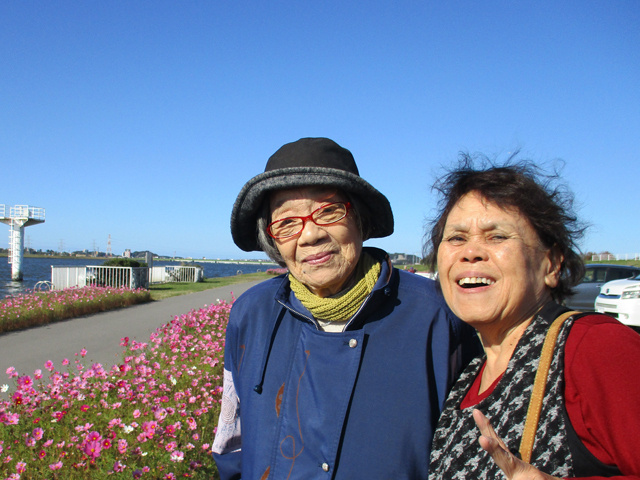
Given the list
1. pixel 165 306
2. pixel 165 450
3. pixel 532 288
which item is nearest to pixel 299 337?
pixel 532 288

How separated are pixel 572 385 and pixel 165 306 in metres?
12.6

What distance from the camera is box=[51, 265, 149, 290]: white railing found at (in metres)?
18.5

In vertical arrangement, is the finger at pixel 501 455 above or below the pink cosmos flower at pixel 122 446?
above

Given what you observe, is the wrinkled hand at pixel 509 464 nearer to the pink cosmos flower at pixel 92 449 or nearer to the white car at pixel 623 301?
the pink cosmos flower at pixel 92 449

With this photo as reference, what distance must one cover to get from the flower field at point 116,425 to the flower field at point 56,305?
5.86 m

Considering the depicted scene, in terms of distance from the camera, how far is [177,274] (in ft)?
91.9

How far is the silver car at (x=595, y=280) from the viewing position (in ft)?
38.5

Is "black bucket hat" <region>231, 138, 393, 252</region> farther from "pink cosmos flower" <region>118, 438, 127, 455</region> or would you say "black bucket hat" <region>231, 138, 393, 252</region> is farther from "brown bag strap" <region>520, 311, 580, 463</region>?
"pink cosmos flower" <region>118, 438, 127, 455</region>

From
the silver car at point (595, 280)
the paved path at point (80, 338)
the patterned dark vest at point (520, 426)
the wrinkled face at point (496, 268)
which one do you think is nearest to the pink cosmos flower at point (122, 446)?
the patterned dark vest at point (520, 426)

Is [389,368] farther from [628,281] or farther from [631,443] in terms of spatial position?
[628,281]

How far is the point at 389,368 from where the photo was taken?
1.71 m

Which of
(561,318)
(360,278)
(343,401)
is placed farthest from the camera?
(360,278)

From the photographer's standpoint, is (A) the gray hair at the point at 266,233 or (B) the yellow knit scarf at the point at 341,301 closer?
(B) the yellow knit scarf at the point at 341,301

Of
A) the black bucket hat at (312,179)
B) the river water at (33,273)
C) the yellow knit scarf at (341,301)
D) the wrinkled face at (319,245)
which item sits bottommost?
the river water at (33,273)
